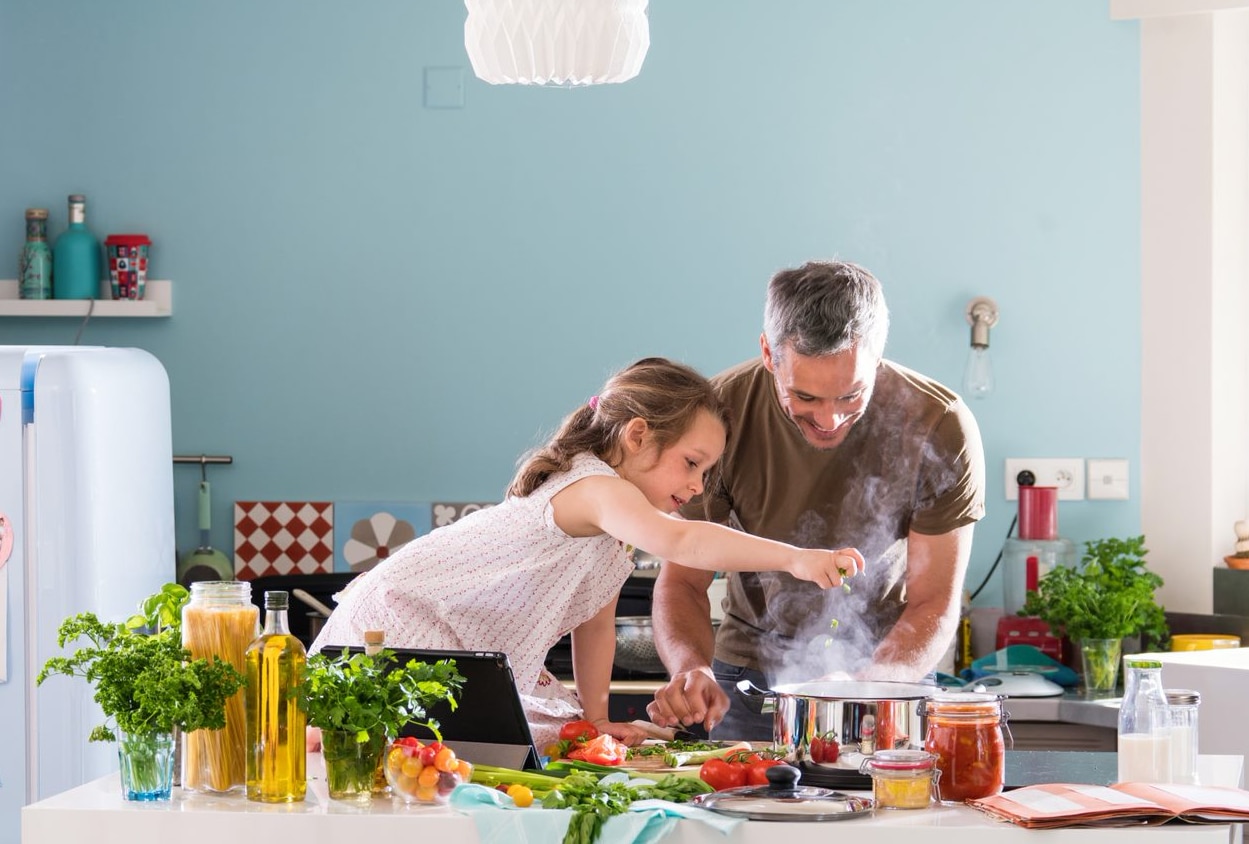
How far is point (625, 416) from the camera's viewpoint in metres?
2.33

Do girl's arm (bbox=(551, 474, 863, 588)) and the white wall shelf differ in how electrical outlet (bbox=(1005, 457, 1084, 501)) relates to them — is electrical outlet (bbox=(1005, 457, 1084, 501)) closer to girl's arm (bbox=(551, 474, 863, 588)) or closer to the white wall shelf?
girl's arm (bbox=(551, 474, 863, 588))

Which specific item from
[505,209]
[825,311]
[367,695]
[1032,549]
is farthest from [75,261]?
[367,695]

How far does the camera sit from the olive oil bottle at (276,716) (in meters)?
1.71

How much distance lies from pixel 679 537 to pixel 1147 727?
63 cm

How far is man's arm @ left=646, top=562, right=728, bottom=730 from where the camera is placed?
7.27 feet

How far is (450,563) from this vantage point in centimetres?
230

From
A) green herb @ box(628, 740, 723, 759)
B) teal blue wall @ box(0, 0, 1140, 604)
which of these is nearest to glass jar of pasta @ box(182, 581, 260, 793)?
green herb @ box(628, 740, 723, 759)

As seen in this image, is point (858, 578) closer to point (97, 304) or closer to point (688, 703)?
point (688, 703)

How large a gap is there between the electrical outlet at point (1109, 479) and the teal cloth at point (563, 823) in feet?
8.63

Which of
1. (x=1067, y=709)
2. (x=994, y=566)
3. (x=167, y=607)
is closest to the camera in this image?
(x=167, y=607)

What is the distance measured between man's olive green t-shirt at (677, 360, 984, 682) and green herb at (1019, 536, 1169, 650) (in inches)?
43.5

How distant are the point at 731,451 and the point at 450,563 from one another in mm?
591

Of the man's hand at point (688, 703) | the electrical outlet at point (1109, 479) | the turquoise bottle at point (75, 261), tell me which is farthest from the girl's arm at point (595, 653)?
the turquoise bottle at point (75, 261)

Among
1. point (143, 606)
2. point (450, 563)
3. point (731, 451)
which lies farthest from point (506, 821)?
point (731, 451)
